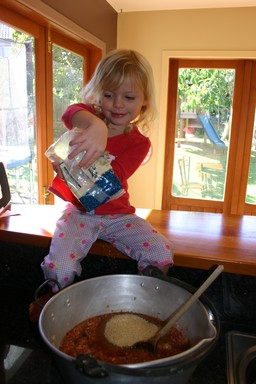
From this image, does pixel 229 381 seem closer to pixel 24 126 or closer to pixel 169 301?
pixel 169 301

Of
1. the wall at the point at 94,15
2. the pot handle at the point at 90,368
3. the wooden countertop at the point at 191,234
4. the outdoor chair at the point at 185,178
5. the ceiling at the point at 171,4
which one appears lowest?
the outdoor chair at the point at 185,178

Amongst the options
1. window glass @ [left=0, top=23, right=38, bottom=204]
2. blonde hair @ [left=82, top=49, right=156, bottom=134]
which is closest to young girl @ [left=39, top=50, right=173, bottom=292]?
blonde hair @ [left=82, top=49, right=156, bottom=134]

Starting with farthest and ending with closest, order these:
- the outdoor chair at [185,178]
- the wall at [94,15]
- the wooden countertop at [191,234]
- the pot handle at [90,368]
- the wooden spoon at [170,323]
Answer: the outdoor chair at [185,178] < the wall at [94,15] < the wooden countertop at [191,234] < the wooden spoon at [170,323] < the pot handle at [90,368]

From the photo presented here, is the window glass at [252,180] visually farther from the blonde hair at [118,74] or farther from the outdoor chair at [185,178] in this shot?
the blonde hair at [118,74]

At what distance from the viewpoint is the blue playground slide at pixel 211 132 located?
287 centimetres

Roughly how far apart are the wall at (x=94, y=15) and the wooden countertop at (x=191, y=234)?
1270 millimetres

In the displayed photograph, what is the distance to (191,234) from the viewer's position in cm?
88

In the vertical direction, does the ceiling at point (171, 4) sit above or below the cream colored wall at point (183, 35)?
above

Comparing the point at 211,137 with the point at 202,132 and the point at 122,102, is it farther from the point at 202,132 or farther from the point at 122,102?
the point at 122,102

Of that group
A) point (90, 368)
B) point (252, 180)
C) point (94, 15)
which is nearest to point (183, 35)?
point (94, 15)

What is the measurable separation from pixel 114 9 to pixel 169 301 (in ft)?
8.80

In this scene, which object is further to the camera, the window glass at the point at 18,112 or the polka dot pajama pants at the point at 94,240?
the window glass at the point at 18,112

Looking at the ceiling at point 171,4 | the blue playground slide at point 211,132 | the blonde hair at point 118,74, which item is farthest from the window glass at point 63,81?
the blue playground slide at point 211,132

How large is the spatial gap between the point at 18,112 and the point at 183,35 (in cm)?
167
